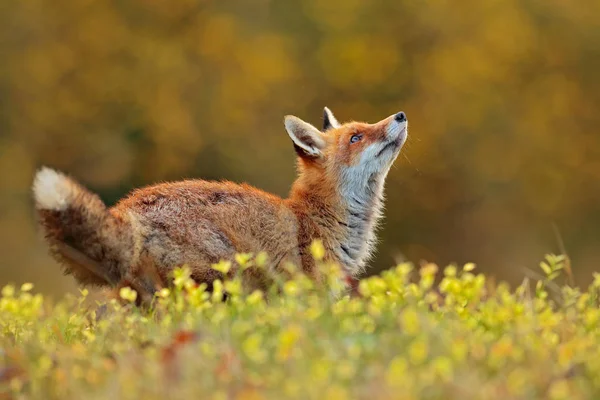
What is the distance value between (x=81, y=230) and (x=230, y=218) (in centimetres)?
144

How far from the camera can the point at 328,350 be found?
4457 millimetres

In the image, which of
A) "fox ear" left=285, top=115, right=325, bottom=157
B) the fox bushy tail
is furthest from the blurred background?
the fox bushy tail

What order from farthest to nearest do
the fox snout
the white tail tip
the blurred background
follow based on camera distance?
the blurred background → the fox snout → the white tail tip

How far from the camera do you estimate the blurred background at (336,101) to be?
1909 cm

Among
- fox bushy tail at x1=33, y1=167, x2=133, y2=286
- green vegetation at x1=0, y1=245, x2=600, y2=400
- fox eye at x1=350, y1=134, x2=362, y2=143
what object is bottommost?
green vegetation at x1=0, y1=245, x2=600, y2=400

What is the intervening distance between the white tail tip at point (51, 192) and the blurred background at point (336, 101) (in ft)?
39.7

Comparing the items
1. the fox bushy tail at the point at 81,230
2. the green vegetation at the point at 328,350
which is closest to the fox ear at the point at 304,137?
the fox bushy tail at the point at 81,230

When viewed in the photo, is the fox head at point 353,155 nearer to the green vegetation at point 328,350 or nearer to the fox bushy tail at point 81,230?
the fox bushy tail at point 81,230

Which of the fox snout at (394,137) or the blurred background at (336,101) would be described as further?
the blurred background at (336,101)

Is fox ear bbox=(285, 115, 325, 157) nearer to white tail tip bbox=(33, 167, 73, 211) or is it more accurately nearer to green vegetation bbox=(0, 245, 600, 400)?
white tail tip bbox=(33, 167, 73, 211)

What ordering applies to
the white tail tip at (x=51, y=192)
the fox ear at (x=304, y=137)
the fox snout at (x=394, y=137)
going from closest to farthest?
the white tail tip at (x=51, y=192) < the fox snout at (x=394, y=137) < the fox ear at (x=304, y=137)

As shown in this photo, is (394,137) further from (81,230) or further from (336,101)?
(336,101)

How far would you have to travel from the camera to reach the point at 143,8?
20.0 m

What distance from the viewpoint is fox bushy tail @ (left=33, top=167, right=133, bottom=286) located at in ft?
20.6
